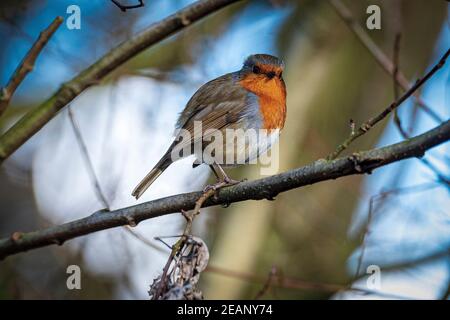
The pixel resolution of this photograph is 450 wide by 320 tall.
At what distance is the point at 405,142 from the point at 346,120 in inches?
136

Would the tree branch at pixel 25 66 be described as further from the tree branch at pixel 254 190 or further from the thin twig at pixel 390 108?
the thin twig at pixel 390 108

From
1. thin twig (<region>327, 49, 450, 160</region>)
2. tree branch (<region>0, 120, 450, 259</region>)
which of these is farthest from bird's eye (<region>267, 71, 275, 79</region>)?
thin twig (<region>327, 49, 450, 160</region>)

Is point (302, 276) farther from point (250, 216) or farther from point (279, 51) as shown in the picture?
point (279, 51)

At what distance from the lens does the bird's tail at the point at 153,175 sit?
11.7 ft

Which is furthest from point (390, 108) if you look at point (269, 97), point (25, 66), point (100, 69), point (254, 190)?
point (269, 97)

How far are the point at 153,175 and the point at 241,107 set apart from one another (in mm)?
681

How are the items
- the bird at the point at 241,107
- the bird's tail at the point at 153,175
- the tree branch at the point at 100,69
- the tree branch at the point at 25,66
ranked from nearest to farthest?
the tree branch at the point at 25,66 < the tree branch at the point at 100,69 < the bird's tail at the point at 153,175 < the bird at the point at 241,107

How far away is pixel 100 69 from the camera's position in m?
2.13

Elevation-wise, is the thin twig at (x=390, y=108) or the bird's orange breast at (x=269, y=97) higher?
the bird's orange breast at (x=269, y=97)

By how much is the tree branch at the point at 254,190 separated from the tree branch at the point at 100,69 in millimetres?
547

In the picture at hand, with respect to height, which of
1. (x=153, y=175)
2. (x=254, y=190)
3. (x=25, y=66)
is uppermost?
(x=153, y=175)

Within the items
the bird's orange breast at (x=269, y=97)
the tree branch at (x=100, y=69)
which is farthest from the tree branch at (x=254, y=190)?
the bird's orange breast at (x=269, y=97)

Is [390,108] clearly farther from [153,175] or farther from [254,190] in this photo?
[153,175]

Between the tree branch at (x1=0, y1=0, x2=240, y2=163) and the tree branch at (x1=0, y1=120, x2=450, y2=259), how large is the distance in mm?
547
